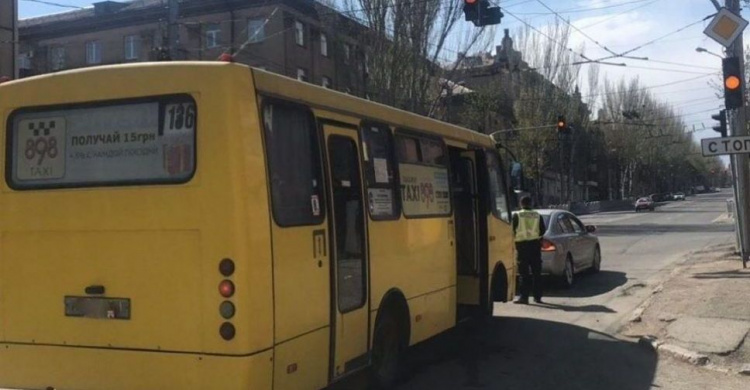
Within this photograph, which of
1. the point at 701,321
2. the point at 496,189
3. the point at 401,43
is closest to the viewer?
the point at 701,321

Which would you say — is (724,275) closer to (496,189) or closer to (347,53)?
(496,189)

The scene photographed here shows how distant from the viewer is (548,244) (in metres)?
13.6

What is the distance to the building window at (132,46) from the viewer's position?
150 ft

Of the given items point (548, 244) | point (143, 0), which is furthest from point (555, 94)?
point (548, 244)

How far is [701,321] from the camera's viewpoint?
976cm

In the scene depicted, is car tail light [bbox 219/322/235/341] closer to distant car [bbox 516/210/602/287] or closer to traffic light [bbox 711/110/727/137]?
distant car [bbox 516/210/602/287]

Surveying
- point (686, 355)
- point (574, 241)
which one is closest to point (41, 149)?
point (686, 355)

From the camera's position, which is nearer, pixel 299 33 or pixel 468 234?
pixel 468 234

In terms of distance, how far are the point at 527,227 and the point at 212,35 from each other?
35255 millimetres

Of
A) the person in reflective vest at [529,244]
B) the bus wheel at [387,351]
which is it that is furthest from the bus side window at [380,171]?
the person in reflective vest at [529,244]

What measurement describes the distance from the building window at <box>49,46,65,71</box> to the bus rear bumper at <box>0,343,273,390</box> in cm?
4476

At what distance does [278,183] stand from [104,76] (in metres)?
1.45

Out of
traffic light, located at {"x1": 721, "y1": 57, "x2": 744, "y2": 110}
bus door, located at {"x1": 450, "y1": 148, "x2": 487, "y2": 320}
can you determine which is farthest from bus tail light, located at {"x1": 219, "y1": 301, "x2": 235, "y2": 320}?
traffic light, located at {"x1": 721, "y1": 57, "x2": 744, "y2": 110}

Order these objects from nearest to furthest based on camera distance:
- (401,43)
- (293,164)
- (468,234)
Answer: (293,164) < (468,234) < (401,43)
